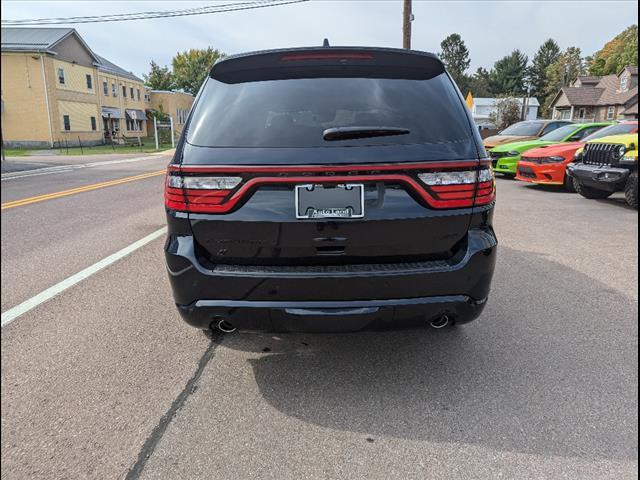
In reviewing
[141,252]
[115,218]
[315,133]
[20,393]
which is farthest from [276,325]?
[115,218]

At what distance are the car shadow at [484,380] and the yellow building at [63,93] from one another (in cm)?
3372

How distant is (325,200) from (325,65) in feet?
2.94

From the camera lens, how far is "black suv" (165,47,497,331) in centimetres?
236

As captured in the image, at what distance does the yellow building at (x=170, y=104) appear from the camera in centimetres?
6091

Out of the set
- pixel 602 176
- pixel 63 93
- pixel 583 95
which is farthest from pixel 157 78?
pixel 602 176

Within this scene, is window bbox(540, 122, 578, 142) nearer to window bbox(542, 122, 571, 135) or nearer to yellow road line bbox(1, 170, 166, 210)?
window bbox(542, 122, 571, 135)

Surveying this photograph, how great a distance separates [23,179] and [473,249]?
15892 mm

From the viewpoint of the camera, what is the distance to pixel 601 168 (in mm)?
8781

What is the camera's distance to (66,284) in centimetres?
456

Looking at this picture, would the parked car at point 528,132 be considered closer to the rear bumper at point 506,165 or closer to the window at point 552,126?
the window at point 552,126

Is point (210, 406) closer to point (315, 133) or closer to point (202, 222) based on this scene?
point (202, 222)

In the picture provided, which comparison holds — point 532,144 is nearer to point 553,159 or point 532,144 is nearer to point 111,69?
point 553,159

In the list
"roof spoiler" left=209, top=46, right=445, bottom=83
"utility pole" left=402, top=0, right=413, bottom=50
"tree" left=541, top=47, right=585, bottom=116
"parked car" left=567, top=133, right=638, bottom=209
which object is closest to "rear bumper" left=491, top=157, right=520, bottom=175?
"parked car" left=567, top=133, right=638, bottom=209

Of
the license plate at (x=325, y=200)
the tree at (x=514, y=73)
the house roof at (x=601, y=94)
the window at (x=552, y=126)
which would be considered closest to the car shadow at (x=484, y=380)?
the license plate at (x=325, y=200)
